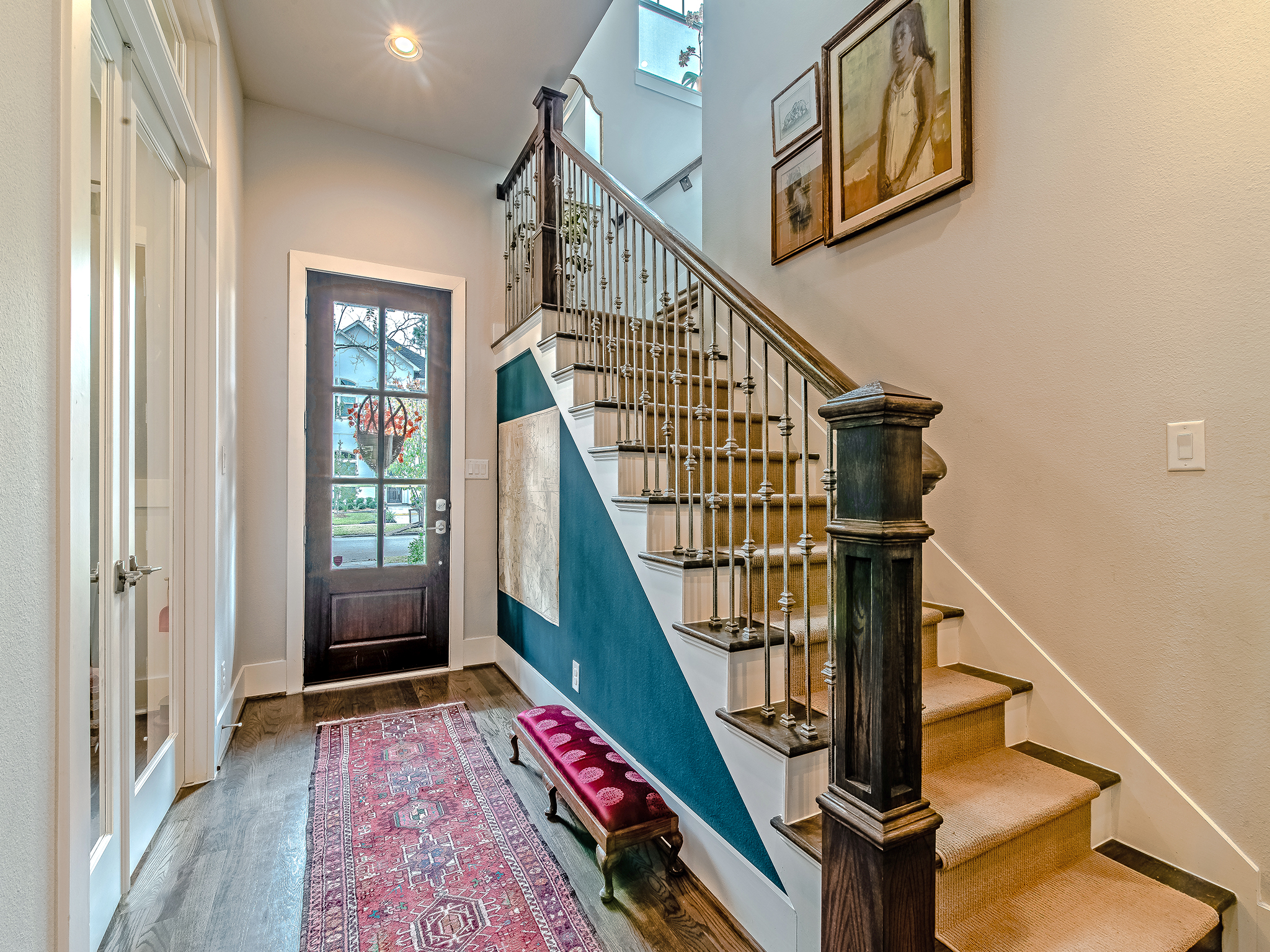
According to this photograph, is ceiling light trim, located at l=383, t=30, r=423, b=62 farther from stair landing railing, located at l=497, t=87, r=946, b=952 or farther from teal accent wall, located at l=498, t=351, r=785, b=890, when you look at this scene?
teal accent wall, located at l=498, t=351, r=785, b=890

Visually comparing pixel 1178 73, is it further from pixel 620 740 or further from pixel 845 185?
pixel 620 740

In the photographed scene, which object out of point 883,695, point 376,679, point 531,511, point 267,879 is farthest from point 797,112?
point 376,679

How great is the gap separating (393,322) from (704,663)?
291 cm

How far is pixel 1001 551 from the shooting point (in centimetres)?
187

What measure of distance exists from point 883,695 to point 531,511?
90.8 inches

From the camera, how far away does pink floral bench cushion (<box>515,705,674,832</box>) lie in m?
1.67

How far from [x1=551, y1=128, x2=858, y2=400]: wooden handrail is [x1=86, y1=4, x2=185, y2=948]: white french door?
60.3 inches

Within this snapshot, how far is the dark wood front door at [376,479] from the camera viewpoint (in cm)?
329

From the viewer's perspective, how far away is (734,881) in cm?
155

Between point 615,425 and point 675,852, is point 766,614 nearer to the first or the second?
point 675,852

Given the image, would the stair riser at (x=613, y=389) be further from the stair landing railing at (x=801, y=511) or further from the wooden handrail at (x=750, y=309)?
the wooden handrail at (x=750, y=309)

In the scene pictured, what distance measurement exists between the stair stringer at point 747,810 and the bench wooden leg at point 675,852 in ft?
0.12

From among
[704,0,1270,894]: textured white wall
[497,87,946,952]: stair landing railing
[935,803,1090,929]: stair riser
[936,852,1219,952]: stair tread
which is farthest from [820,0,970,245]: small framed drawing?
[936,852,1219,952]: stair tread

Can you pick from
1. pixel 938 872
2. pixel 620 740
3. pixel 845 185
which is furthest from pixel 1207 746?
pixel 845 185
